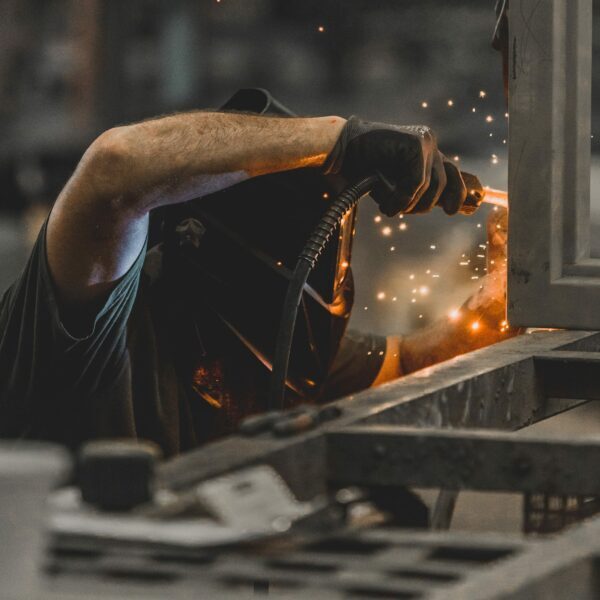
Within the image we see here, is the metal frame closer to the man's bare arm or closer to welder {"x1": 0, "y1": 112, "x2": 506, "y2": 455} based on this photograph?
welder {"x1": 0, "y1": 112, "x2": 506, "y2": 455}

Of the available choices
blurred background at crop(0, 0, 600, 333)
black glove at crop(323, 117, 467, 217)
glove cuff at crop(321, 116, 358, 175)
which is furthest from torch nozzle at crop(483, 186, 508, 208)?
blurred background at crop(0, 0, 600, 333)

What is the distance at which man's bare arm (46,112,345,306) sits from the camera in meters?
2.23

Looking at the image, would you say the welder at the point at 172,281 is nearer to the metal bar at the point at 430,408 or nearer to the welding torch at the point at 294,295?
the welding torch at the point at 294,295

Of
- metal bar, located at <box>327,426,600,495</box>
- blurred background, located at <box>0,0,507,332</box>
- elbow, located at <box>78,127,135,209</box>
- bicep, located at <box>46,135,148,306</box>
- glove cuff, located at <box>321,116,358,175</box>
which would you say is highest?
blurred background, located at <box>0,0,507,332</box>

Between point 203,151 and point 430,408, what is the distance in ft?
3.21

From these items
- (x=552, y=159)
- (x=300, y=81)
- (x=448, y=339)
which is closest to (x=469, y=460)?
(x=552, y=159)

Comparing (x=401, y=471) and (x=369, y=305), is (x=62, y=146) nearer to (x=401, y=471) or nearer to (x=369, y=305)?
(x=369, y=305)

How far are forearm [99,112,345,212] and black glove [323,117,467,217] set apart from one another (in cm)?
4

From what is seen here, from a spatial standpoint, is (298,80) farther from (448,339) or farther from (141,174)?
(141,174)

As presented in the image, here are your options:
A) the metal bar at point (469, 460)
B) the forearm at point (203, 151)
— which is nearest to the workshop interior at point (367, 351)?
the metal bar at point (469, 460)

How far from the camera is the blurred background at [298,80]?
488 centimetres

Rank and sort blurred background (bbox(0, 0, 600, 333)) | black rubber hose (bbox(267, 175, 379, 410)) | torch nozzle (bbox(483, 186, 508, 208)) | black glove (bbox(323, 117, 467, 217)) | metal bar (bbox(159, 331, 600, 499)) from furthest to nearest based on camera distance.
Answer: blurred background (bbox(0, 0, 600, 333)) < torch nozzle (bbox(483, 186, 508, 208)) < black glove (bbox(323, 117, 467, 217)) < black rubber hose (bbox(267, 175, 379, 410)) < metal bar (bbox(159, 331, 600, 499))

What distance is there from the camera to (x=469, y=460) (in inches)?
46.0

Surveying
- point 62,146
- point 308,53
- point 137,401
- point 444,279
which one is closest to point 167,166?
point 137,401
